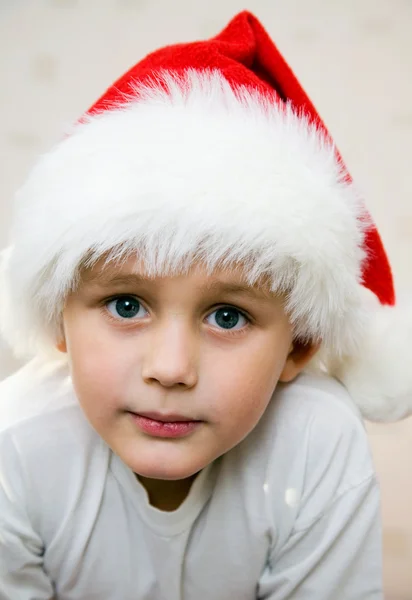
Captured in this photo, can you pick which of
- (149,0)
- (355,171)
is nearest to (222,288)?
(355,171)

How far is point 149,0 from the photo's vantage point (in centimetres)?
171

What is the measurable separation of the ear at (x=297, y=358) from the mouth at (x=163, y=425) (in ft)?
0.60

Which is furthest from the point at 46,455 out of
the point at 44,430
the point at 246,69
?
the point at 246,69

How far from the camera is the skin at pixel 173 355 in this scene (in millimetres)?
740

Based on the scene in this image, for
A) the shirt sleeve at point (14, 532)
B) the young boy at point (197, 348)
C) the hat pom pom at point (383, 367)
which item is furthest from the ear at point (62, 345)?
the hat pom pom at point (383, 367)

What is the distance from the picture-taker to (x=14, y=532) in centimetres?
91

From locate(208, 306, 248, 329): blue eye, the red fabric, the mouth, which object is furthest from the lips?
the red fabric

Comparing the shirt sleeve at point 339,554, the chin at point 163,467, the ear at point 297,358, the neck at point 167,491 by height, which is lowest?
the shirt sleeve at point 339,554

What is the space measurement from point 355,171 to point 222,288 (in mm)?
1060

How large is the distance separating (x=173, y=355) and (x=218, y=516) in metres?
0.34

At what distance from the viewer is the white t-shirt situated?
3.10 ft

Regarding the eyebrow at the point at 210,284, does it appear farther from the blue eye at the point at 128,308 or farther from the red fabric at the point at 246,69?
the red fabric at the point at 246,69

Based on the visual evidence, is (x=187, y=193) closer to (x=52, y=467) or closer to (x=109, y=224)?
(x=109, y=224)

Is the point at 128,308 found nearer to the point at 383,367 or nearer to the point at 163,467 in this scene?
the point at 163,467
